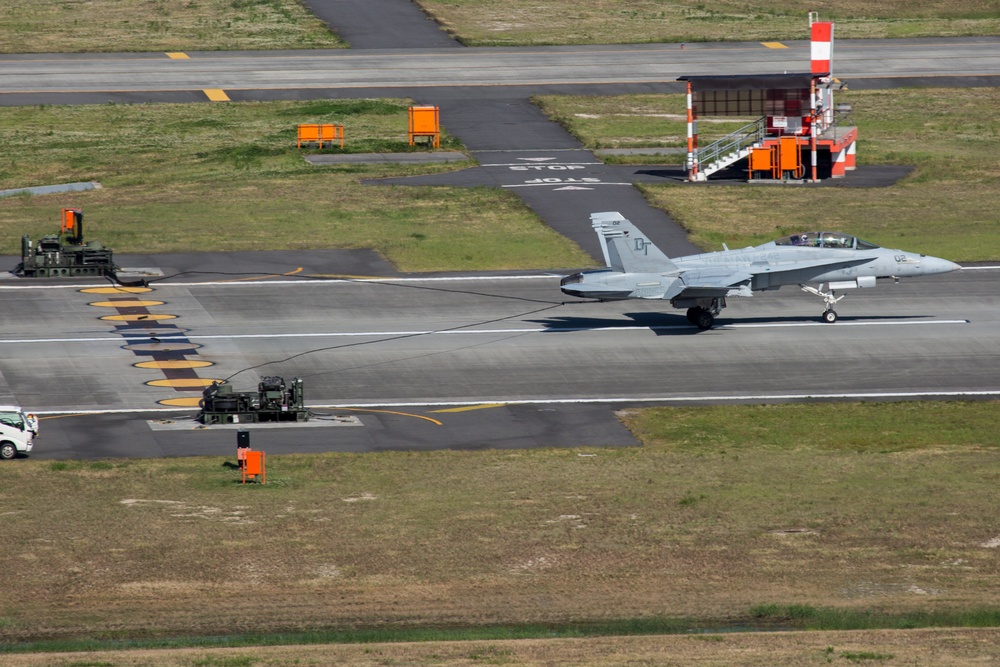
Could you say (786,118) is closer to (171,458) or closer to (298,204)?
(298,204)

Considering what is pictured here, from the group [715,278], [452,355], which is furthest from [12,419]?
[715,278]

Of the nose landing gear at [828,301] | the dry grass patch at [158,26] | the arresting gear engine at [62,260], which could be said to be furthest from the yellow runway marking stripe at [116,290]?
the dry grass patch at [158,26]

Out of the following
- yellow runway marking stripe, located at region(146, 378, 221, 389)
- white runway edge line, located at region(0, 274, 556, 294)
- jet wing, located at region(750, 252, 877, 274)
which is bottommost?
yellow runway marking stripe, located at region(146, 378, 221, 389)

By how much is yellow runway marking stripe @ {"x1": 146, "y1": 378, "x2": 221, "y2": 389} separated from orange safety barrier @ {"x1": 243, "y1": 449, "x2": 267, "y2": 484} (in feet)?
34.8

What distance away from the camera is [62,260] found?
205 feet

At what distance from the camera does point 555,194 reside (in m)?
76.4

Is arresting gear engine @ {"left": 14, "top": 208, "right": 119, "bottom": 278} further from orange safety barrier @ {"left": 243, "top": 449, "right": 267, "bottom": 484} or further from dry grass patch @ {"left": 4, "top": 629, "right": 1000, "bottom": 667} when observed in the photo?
dry grass patch @ {"left": 4, "top": 629, "right": 1000, "bottom": 667}

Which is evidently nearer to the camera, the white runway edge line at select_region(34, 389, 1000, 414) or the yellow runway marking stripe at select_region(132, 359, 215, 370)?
the white runway edge line at select_region(34, 389, 1000, 414)

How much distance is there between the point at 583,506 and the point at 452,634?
792 centimetres

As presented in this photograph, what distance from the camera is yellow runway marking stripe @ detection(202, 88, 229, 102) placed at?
95375 millimetres

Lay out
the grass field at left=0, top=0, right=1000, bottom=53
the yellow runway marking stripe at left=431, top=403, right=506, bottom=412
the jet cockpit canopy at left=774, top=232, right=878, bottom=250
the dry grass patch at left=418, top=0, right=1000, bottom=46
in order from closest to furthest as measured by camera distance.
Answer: the yellow runway marking stripe at left=431, top=403, right=506, bottom=412
the jet cockpit canopy at left=774, top=232, right=878, bottom=250
the grass field at left=0, top=0, right=1000, bottom=53
the dry grass patch at left=418, top=0, right=1000, bottom=46

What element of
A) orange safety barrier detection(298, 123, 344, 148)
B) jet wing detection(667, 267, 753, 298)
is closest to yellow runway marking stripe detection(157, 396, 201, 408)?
jet wing detection(667, 267, 753, 298)

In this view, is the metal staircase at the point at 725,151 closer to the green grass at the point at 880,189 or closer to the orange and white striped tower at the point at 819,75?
the green grass at the point at 880,189

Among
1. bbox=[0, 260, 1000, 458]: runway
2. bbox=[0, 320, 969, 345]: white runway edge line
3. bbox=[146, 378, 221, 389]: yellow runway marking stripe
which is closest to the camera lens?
bbox=[0, 260, 1000, 458]: runway
